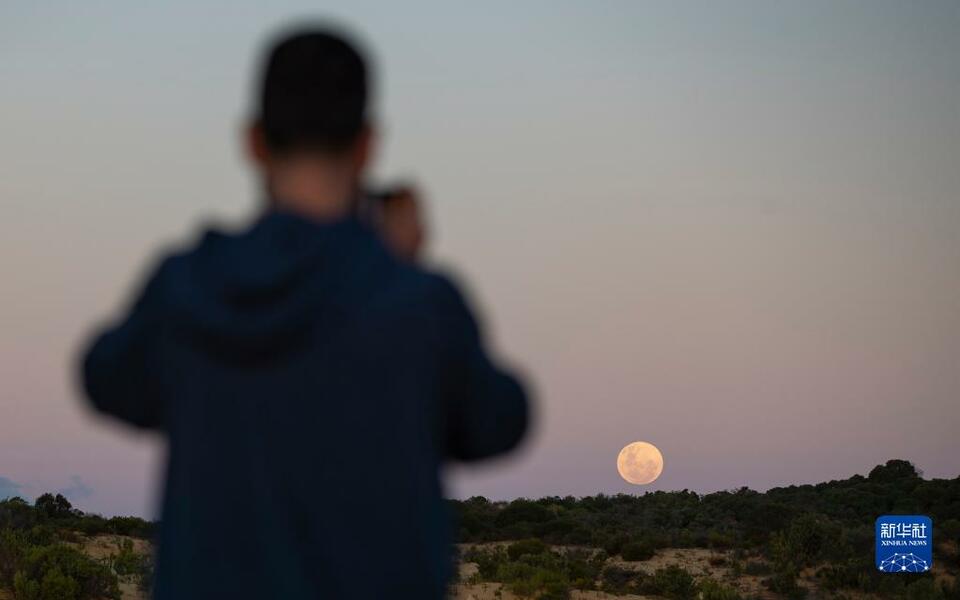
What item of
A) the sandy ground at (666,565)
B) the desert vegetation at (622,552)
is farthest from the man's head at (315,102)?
the sandy ground at (666,565)

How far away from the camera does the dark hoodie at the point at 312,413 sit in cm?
208

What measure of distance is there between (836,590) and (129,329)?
32832 mm

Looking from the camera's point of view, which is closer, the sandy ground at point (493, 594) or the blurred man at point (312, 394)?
the blurred man at point (312, 394)

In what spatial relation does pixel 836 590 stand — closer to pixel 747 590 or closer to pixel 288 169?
pixel 747 590

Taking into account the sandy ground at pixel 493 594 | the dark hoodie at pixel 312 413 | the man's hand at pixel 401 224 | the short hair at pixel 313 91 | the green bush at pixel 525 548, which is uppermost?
the green bush at pixel 525 548

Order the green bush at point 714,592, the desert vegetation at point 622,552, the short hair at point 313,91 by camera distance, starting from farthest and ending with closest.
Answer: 1. the green bush at point 714,592
2. the desert vegetation at point 622,552
3. the short hair at point 313,91

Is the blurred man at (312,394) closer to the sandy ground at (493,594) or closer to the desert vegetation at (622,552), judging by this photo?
the desert vegetation at (622,552)

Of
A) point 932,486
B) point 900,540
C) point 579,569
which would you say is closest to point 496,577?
point 579,569

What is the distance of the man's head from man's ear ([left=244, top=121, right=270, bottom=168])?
0.02 metres

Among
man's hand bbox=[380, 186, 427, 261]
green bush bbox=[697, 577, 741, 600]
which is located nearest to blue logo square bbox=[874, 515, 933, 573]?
green bush bbox=[697, 577, 741, 600]

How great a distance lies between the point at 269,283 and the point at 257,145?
0.33 m

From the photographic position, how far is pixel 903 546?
120ft

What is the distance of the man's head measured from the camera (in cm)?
222

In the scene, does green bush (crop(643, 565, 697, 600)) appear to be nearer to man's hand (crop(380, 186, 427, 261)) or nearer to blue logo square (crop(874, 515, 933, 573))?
blue logo square (crop(874, 515, 933, 573))
